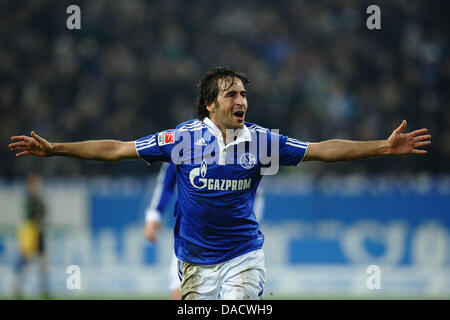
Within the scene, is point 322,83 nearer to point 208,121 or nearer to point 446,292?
point 446,292

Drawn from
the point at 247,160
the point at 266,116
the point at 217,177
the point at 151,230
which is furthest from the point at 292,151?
the point at 266,116

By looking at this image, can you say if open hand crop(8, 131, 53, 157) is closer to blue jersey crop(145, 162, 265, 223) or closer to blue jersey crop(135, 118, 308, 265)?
blue jersey crop(135, 118, 308, 265)

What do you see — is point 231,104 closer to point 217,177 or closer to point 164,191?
point 217,177

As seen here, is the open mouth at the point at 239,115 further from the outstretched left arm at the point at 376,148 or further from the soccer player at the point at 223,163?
the outstretched left arm at the point at 376,148

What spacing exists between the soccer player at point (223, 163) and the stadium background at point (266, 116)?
6.10 meters

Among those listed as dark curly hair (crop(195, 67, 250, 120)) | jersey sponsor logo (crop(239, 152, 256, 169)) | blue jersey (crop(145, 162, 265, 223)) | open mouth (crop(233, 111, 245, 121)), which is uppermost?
dark curly hair (crop(195, 67, 250, 120))

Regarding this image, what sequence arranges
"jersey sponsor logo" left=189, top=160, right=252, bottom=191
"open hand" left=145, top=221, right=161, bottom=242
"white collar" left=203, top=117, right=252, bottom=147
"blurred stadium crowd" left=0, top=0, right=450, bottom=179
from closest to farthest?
"jersey sponsor logo" left=189, top=160, right=252, bottom=191 → "white collar" left=203, top=117, right=252, bottom=147 → "open hand" left=145, top=221, right=161, bottom=242 → "blurred stadium crowd" left=0, top=0, right=450, bottom=179

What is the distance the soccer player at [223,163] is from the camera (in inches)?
199

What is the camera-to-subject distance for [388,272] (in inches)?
442

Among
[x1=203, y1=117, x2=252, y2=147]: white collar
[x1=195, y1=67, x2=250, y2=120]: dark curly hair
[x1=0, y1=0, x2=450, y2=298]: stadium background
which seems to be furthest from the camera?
[x1=0, y1=0, x2=450, y2=298]: stadium background

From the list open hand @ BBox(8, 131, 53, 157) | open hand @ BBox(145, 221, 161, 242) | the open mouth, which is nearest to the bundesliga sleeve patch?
the open mouth

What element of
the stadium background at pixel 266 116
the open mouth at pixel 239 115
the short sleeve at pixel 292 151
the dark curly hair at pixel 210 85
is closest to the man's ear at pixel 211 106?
the dark curly hair at pixel 210 85

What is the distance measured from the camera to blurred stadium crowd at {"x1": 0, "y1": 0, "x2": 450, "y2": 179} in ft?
43.0

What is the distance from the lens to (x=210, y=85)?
5.31 m
